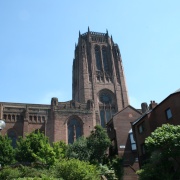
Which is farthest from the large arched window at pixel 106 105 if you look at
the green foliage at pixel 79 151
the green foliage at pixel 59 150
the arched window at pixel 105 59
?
the green foliage at pixel 79 151

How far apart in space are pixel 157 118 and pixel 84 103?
101ft

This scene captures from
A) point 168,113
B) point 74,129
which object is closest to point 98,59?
point 74,129

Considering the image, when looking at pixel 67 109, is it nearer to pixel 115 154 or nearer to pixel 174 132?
pixel 115 154

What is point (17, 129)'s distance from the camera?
52250mm

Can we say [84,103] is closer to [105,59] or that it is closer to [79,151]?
[105,59]

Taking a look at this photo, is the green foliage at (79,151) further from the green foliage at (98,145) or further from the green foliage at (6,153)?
the green foliage at (6,153)

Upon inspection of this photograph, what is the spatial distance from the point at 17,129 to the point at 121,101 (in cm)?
2592

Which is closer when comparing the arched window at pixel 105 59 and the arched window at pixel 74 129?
the arched window at pixel 74 129

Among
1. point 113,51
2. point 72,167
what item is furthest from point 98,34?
point 72,167

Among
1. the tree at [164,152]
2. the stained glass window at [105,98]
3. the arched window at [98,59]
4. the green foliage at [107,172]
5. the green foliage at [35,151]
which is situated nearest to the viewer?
the tree at [164,152]

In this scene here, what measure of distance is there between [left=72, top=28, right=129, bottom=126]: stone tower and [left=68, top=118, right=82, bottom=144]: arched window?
5.73m

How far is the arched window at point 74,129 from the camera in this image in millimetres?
52597

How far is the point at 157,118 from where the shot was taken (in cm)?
2867

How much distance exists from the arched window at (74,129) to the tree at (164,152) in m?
32.5
